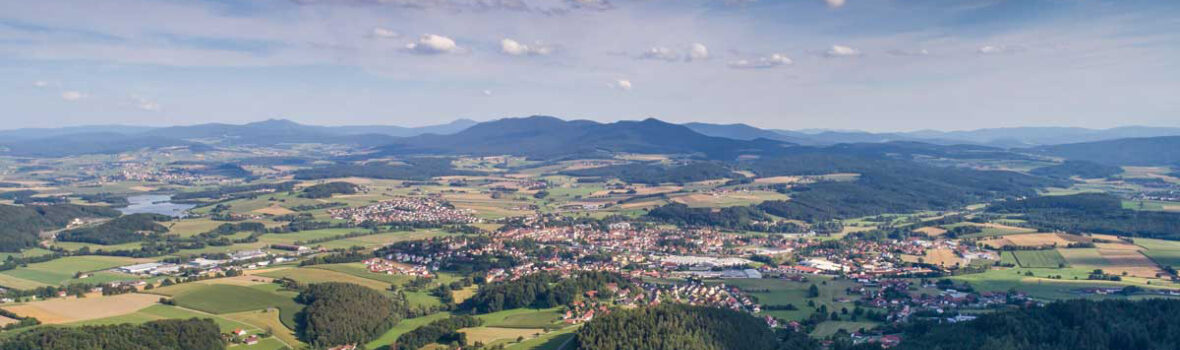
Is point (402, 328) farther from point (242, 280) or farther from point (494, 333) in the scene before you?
point (242, 280)

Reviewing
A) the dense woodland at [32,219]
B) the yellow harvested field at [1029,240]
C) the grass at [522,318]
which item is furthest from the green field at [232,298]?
the yellow harvested field at [1029,240]

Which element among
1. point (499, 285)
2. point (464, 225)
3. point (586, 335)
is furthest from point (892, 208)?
point (586, 335)

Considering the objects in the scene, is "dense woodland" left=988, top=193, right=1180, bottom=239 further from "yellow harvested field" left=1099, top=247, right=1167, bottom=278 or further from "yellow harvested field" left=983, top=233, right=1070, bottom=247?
"yellow harvested field" left=1099, top=247, right=1167, bottom=278

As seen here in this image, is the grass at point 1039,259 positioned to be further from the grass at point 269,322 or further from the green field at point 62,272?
the green field at point 62,272

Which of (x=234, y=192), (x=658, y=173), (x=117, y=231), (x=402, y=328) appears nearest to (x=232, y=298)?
(x=402, y=328)

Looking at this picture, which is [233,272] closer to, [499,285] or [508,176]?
[499,285]

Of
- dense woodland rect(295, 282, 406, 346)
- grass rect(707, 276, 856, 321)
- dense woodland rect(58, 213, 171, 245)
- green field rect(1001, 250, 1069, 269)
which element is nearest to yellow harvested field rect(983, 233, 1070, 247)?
green field rect(1001, 250, 1069, 269)

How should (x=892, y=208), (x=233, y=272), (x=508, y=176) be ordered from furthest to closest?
(x=508, y=176) < (x=892, y=208) < (x=233, y=272)
